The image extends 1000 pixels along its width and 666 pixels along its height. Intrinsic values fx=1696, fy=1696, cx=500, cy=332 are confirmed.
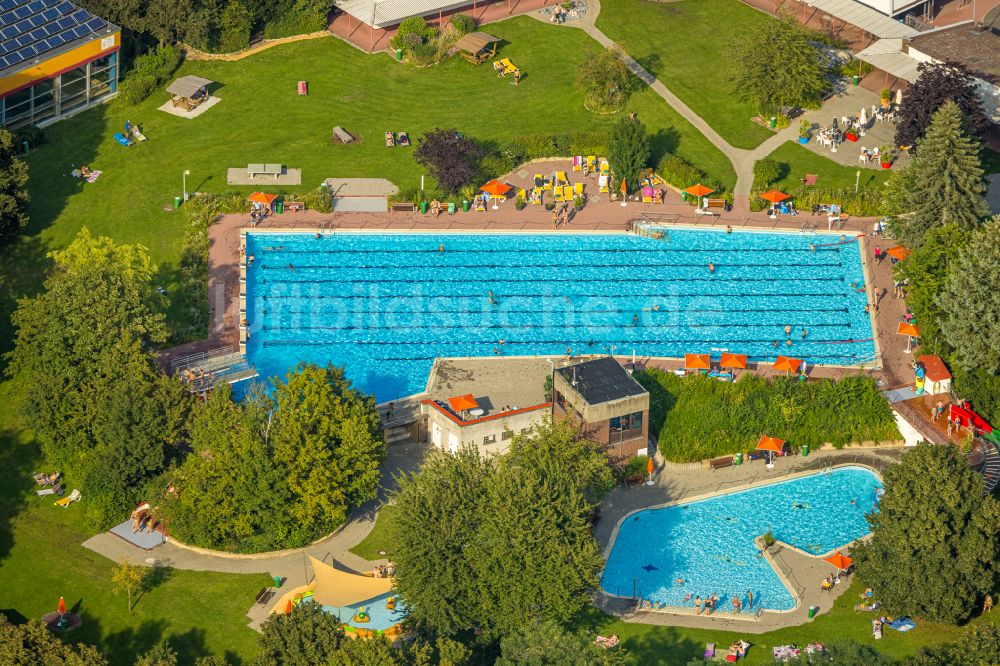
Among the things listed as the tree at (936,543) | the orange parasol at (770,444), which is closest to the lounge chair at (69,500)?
the orange parasol at (770,444)

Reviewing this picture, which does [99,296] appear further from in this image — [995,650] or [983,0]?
[983,0]

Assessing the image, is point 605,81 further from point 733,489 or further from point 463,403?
point 733,489

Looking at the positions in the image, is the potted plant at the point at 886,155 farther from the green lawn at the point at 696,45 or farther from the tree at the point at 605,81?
the tree at the point at 605,81

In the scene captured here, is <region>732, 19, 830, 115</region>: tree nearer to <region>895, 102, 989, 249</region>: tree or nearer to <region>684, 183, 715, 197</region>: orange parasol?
<region>684, 183, 715, 197</region>: orange parasol

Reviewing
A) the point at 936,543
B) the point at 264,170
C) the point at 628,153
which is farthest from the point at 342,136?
the point at 936,543

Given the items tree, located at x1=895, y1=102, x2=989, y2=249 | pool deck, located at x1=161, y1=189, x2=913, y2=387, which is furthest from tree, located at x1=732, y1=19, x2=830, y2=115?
tree, located at x1=895, y1=102, x2=989, y2=249

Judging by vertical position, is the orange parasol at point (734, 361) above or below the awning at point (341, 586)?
above
